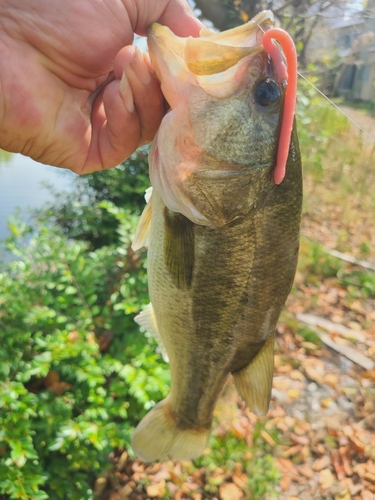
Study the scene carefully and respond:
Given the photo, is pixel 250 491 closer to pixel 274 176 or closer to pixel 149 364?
pixel 149 364

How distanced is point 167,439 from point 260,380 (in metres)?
0.59

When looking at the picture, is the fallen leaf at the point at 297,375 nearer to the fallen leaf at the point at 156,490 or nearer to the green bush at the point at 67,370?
the fallen leaf at the point at 156,490

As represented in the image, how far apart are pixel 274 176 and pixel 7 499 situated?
2.28m

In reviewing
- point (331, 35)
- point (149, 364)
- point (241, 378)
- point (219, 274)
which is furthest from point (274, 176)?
point (331, 35)

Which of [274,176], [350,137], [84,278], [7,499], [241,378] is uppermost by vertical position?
[274,176]

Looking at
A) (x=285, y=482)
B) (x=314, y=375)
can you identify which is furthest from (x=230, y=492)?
(x=314, y=375)

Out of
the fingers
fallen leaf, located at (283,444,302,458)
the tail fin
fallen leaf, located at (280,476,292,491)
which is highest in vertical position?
the fingers

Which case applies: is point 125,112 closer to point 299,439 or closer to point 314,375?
point 299,439

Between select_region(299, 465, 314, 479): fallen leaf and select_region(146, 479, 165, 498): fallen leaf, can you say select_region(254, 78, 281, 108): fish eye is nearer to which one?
select_region(146, 479, 165, 498): fallen leaf

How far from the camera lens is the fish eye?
4.24ft

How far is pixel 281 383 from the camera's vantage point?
3807 mm

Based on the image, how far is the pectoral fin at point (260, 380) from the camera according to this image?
1676 mm

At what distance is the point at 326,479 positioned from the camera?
310 cm

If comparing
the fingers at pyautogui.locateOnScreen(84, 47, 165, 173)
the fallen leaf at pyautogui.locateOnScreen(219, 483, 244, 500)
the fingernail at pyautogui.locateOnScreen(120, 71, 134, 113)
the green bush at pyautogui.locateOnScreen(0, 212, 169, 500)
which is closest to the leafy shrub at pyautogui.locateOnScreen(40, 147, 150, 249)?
the green bush at pyautogui.locateOnScreen(0, 212, 169, 500)
